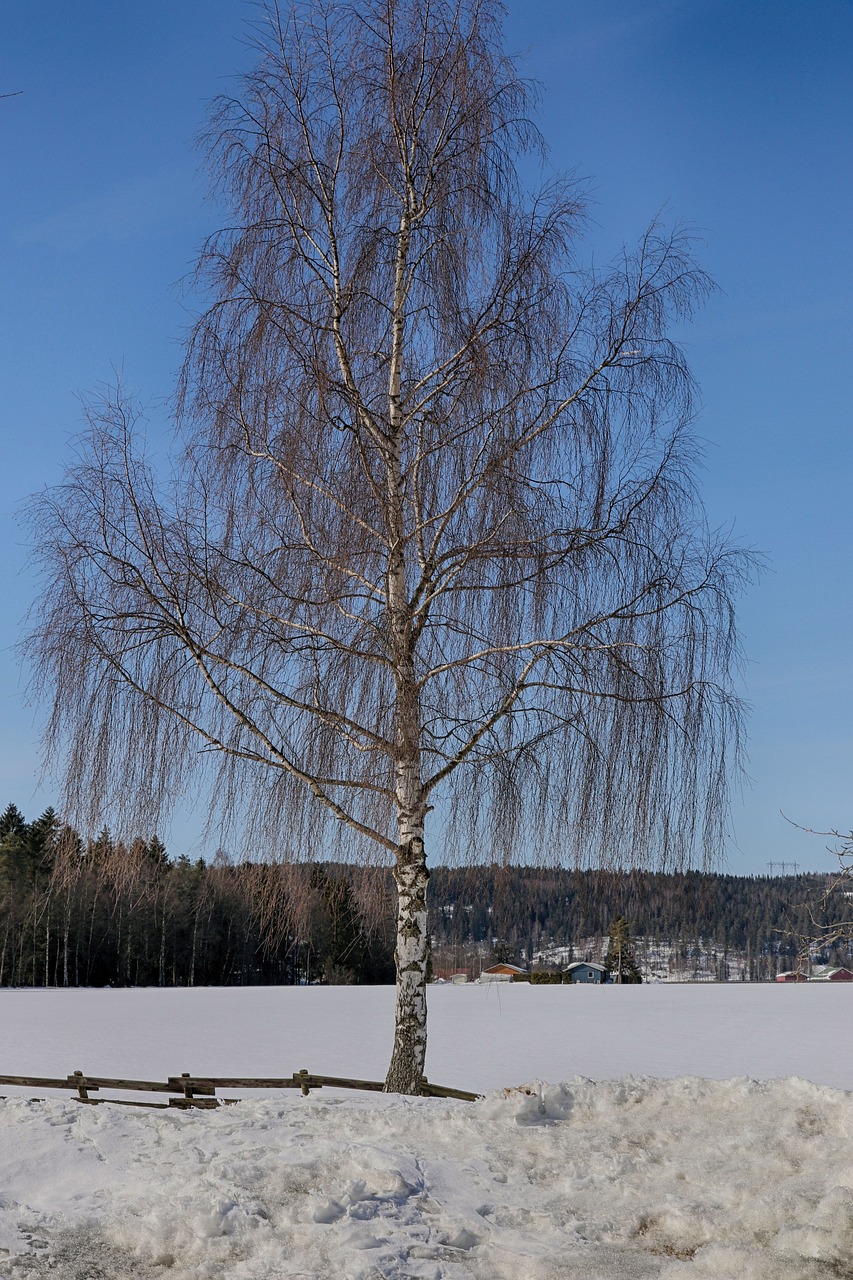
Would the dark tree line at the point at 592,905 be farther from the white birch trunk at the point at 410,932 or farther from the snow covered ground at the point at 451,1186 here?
the snow covered ground at the point at 451,1186

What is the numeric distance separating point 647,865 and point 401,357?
5.19m

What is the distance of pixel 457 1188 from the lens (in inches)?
236

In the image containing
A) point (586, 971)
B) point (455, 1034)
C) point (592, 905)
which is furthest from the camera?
point (586, 971)

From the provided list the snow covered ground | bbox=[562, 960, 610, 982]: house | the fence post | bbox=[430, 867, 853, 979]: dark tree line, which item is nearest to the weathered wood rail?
the fence post

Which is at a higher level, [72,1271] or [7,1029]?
[72,1271]

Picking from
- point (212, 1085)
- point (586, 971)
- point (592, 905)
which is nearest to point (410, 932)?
point (592, 905)

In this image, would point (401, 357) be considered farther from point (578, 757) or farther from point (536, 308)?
point (578, 757)

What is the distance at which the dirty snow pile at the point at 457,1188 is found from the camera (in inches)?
199

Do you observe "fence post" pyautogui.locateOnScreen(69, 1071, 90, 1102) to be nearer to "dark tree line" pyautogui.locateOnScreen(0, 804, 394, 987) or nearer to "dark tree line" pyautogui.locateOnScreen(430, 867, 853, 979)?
"dark tree line" pyautogui.locateOnScreen(430, 867, 853, 979)

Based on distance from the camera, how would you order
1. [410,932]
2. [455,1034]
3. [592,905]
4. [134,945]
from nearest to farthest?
[592,905] < [410,932] < [455,1034] < [134,945]

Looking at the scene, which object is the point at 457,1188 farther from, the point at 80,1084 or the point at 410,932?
the point at 80,1084

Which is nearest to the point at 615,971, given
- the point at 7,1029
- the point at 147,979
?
the point at 147,979

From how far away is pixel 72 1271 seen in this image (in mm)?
5082

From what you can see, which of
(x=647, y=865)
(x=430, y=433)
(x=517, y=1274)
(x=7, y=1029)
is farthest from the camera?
(x=7, y=1029)
